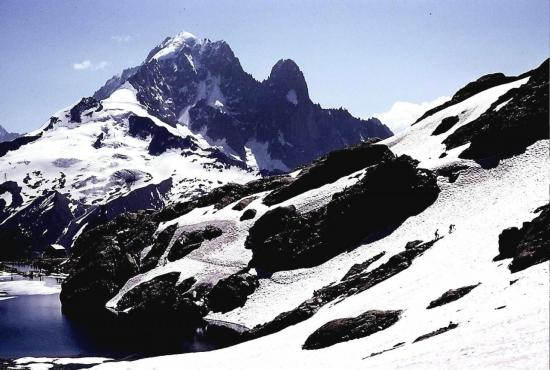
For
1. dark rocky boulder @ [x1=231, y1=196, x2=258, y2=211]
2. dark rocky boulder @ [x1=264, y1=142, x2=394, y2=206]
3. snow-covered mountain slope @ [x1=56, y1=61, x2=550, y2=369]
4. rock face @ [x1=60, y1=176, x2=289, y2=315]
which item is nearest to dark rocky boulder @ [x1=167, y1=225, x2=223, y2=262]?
rock face @ [x1=60, y1=176, x2=289, y2=315]

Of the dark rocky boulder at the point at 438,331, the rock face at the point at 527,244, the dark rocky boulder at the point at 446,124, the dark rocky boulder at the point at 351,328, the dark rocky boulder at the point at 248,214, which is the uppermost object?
the dark rocky boulder at the point at 446,124

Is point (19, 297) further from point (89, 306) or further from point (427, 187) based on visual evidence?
point (427, 187)

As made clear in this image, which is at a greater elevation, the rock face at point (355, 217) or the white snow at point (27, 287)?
the rock face at point (355, 217)

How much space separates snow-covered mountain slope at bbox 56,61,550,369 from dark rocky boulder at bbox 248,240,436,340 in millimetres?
249

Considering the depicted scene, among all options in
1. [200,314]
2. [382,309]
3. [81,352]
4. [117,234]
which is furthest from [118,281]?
[382,309]

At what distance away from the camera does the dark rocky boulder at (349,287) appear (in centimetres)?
5610

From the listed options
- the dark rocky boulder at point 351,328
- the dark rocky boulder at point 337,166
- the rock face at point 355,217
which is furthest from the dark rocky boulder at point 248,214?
the dark rocky boulder at point 351,328

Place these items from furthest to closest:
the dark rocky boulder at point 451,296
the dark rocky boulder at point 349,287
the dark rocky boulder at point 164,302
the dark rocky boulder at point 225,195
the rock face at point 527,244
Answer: the dark rocky boulder at point 225,195 < the dark rocky boulder at point 164,302 < the dark rocky boulder at point 349,287 < the dark rocky boulder at point 451,296 < the rock face at point 527,244

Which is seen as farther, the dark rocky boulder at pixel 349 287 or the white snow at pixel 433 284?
the dark rocky boulder at pixel 349 287

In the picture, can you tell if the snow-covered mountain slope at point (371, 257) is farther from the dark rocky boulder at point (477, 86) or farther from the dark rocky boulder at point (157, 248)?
the dark rocky boulder at point (477, 86)

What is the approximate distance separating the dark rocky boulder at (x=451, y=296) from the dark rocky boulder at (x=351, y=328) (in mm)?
3431

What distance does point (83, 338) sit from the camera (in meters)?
71.2

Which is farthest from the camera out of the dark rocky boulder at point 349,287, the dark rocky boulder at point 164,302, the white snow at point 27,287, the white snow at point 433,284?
the white snow at point 27,287

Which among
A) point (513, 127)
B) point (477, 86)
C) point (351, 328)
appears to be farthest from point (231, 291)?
point (477, 86)
